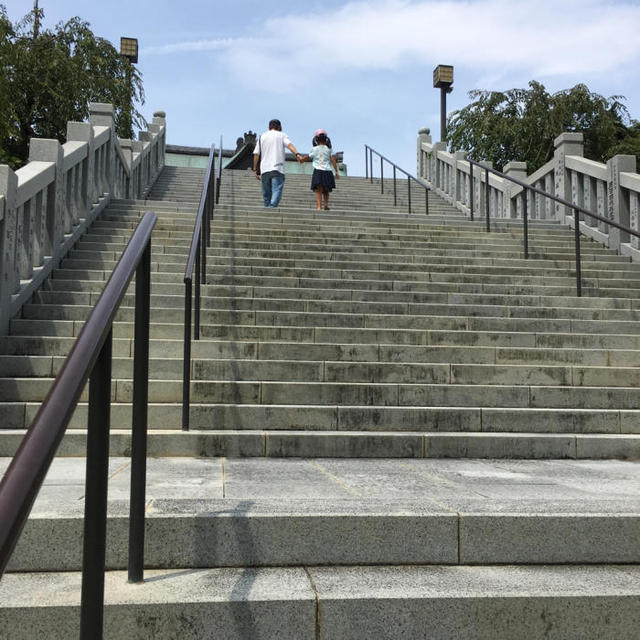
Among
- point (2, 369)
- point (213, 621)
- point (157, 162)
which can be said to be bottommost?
point (213, 621)

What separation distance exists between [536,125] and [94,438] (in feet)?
66.4

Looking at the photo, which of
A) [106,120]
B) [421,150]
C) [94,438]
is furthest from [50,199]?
[421,150]

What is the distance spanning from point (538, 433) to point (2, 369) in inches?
155

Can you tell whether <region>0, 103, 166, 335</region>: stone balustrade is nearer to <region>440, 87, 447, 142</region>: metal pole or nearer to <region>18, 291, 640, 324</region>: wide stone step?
<region>18, 291, 640, 324</region>: wide stone step

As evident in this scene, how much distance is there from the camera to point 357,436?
4.37 metres

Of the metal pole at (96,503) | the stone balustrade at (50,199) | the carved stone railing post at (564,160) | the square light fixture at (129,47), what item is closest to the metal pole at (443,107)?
the square light fixture at (129,47)

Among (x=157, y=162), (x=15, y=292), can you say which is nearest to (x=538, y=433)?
(x=15, y=292)

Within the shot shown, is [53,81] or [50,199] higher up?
[53,81]

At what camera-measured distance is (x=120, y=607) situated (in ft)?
6.55

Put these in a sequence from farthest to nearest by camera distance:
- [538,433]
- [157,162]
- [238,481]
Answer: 1. [157,162]
2. [538,433]
3. [238,481]

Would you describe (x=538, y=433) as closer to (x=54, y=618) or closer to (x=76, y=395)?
(x=54, y=618)

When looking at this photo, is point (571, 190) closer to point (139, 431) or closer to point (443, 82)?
point (139, 431)

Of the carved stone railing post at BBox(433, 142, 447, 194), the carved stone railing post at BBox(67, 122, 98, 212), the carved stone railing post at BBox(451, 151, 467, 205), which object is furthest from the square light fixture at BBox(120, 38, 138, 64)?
the carved stone railing post at BBox(67, 122, 98, 212)

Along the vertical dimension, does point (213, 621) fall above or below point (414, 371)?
below
